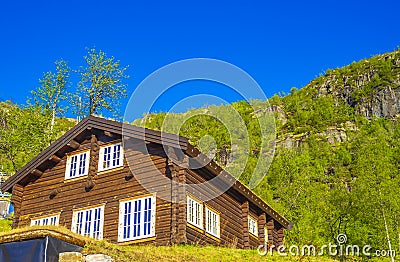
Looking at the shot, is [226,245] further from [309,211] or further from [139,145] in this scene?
[309,211]

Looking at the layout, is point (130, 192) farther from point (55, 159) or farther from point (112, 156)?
point (55, 159)

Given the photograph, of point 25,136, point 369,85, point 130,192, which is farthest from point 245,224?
point 369,85

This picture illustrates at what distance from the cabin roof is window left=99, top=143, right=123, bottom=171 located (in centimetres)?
100

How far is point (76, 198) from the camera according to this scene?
2734cm

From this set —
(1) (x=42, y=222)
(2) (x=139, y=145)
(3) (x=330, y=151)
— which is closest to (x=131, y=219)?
(2) (x=139, y=145)

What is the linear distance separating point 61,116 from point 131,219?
94.2 ft

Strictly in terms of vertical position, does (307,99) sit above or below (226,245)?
above

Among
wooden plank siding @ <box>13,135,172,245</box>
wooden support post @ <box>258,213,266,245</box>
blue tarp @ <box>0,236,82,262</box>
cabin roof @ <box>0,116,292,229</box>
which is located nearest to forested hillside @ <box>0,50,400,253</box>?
wooden support post @ <box>258,213,266,245</box>

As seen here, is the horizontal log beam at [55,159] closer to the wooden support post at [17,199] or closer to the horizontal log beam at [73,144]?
the horizontal log beam at [73,144]

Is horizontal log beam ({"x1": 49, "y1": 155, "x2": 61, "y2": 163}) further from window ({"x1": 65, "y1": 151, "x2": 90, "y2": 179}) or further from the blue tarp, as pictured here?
the blue tarp

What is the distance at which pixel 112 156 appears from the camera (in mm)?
27359

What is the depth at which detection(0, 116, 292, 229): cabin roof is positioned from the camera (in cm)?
2438

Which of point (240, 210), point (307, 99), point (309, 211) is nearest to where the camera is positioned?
point (240, 210)

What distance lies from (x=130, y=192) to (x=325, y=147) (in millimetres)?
74137
